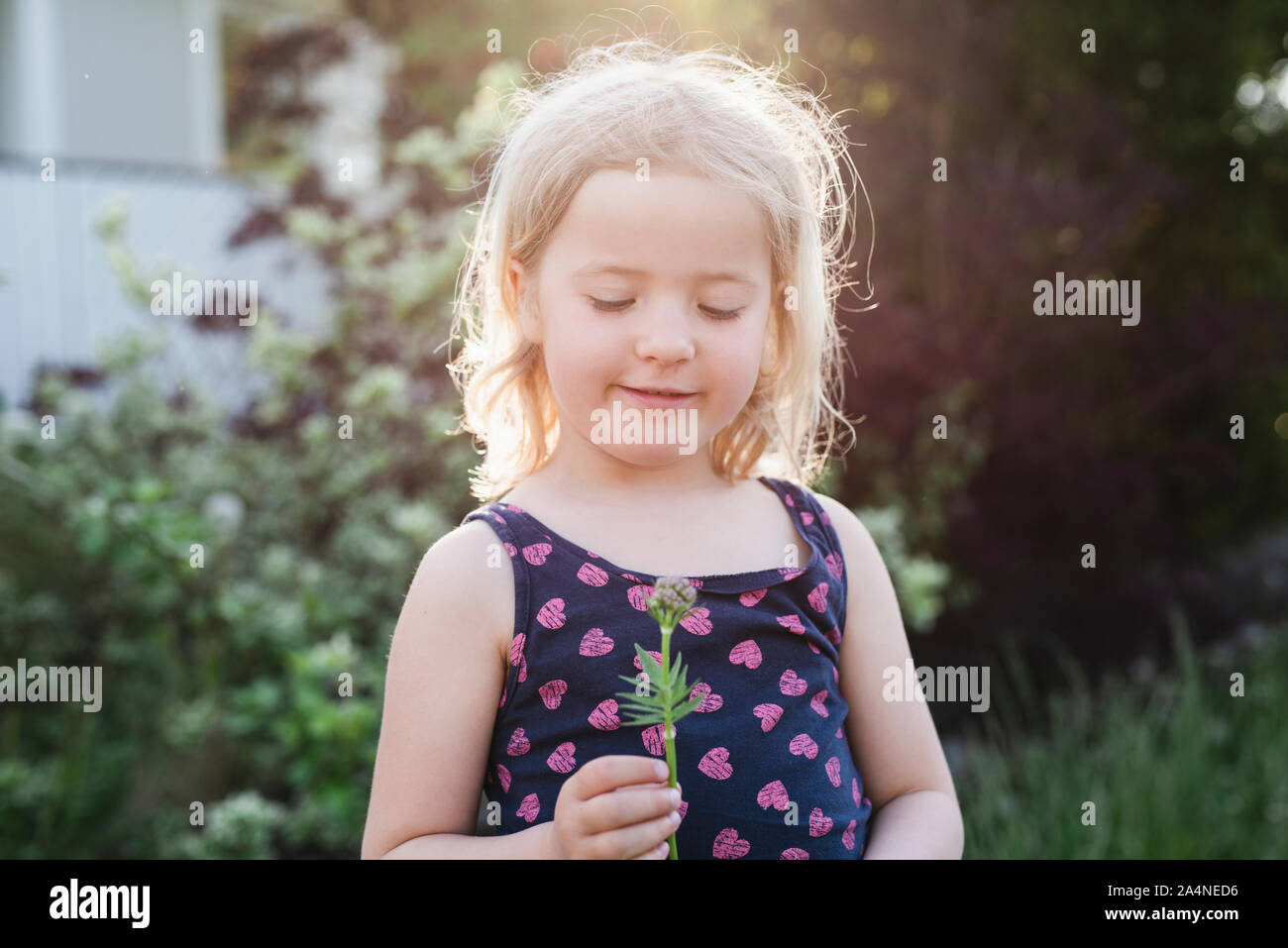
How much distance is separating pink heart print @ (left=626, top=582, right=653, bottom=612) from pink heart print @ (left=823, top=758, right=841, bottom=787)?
1.03 ft

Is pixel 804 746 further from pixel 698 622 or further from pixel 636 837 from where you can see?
pixel 636 837

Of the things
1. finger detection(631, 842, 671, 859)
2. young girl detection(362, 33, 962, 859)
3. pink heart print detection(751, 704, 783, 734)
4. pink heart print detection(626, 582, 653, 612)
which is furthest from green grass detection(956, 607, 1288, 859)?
finger detection(631, 842, 671, 859)

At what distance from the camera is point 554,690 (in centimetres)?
141

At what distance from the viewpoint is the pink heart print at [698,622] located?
145 centimetres

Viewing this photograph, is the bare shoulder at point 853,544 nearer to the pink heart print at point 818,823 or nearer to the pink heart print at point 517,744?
the pink heart print at point 818,823

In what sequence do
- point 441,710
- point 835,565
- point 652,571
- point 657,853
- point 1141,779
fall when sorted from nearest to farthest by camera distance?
point 657,853 → point 441,710 → point 652,571 → point 835,565 → point 1141,779

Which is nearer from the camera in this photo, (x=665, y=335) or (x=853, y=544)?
(x=665, y=335)

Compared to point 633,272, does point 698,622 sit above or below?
below

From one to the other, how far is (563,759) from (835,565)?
0.48m

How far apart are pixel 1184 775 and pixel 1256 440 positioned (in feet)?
10.0

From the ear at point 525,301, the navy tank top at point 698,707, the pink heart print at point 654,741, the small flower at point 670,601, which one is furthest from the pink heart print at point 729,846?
the ear at point 525,301

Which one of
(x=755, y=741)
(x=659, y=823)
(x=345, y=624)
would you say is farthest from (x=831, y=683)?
(x=345, y=624)

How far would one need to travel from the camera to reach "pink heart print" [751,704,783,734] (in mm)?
1434

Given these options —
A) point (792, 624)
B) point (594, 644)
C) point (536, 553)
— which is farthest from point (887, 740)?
point (536, 553)
